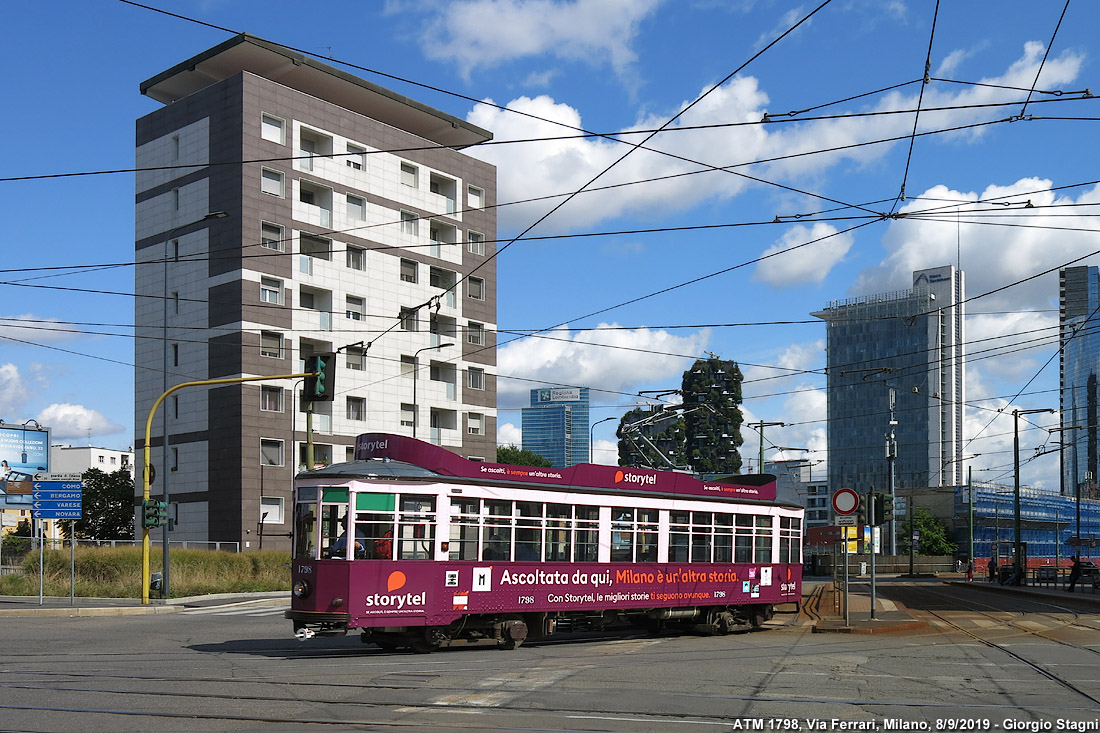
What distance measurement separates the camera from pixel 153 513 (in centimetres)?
3064

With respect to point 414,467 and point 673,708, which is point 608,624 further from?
point 673,708

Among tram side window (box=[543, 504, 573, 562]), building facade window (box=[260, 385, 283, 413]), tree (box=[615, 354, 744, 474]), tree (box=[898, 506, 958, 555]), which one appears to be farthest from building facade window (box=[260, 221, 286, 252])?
tree (box=[898, 506, 958, 555])

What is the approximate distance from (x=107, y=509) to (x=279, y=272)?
117 ft

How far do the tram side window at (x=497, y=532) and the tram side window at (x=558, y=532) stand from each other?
31.8 inches

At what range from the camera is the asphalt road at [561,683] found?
10.3 metres

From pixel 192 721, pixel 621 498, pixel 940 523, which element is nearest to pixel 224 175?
pixel 621 498

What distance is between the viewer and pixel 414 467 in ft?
56.5

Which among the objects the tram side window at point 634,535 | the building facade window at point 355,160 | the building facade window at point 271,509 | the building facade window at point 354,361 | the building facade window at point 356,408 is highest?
the building facade window at point 355,160

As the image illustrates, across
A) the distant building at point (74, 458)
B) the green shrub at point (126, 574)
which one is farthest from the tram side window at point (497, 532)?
the distant building at point (74, 458)

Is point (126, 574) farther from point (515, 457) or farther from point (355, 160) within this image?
point (515, 457)

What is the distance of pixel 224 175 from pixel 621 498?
36947 millimetres

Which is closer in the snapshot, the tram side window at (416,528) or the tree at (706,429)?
the tram side window at (416,528)

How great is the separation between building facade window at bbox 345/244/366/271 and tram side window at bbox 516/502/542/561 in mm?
39692

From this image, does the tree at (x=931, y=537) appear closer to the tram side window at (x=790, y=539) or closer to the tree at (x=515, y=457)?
the tree at (x=515, y=457)
